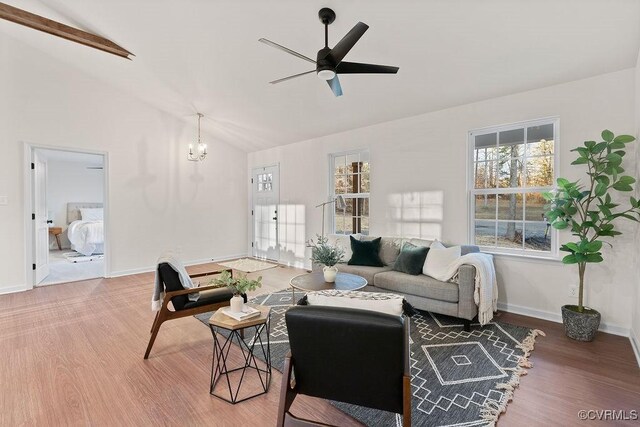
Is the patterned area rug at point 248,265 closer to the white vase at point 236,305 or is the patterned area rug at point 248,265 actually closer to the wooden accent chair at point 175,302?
the wooden accent chair at point 175,302

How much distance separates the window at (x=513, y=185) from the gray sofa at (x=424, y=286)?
1.39 ft

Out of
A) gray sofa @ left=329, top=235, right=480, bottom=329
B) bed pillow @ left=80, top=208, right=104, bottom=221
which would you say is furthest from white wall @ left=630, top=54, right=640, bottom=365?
bed pillow @ left=80, top=208, right=104, bottom=221

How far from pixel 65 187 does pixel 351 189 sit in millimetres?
8336

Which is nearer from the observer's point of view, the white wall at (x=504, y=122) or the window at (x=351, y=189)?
the white wall at (x=504, y=122)

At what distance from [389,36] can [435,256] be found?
2.43m

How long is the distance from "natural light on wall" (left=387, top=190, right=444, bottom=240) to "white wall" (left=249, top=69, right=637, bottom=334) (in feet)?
0.11

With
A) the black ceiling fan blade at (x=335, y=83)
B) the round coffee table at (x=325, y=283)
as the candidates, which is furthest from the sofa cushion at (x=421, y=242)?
the black ceiling fan blade at (x=335, y=83)

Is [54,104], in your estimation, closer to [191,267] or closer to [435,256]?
[191,267]

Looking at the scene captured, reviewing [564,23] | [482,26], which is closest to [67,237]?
[482,26]

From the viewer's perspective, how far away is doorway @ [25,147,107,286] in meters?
5.16

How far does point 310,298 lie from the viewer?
1.92 m

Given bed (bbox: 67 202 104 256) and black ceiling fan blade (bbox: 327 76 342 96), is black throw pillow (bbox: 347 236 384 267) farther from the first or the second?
bed (bbox: 67 202 104 256)

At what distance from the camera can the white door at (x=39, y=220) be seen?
507 cm

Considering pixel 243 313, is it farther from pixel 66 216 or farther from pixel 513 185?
pixel 66 216
